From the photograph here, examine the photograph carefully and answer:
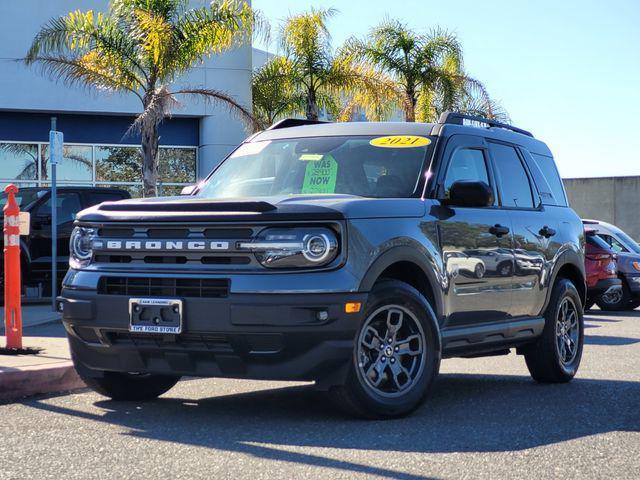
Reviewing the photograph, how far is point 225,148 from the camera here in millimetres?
29156

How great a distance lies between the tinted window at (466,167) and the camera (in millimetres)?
7420

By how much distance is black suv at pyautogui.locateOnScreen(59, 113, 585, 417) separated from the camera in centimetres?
601

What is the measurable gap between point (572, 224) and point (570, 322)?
83 centimetres

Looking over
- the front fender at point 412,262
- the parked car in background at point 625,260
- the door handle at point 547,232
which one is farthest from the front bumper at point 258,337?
the parked car in background at point 625,260

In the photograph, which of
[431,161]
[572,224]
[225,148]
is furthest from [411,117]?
[431,161]

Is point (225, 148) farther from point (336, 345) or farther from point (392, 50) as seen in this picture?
point (336, 345)

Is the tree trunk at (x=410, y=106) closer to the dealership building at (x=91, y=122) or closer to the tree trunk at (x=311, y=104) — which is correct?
the tree trunk at (x=311, y=104)

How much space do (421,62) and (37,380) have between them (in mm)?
22336

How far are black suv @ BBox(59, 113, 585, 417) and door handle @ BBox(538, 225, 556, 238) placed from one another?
0.36m

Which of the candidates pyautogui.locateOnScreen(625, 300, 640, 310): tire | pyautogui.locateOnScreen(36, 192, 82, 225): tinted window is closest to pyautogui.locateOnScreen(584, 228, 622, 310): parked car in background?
pyautogui.locateOnScreen(625, 300, 640, 310): tire

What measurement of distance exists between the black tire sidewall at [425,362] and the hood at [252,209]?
459mm

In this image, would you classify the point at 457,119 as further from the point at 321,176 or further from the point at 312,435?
the point at 312,435

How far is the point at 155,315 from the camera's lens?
6.17 meters

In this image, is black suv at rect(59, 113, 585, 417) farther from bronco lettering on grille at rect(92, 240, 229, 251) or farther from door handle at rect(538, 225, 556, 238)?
door handle at rect(538, 225, 556, 238)
